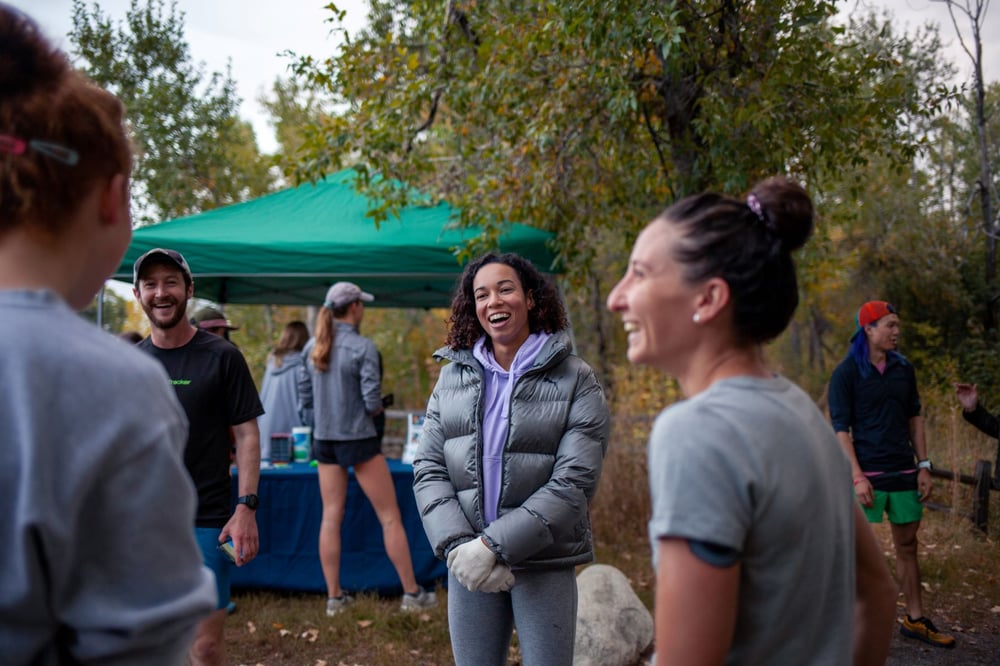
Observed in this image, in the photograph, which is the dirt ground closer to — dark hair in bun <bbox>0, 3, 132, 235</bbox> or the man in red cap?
the man in red cap

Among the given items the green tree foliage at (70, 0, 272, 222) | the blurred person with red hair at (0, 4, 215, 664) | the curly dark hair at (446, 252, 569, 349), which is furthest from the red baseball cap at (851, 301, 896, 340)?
the green tree foliage at (70, 0, 272, 222)

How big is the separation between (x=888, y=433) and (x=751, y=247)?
161 inches

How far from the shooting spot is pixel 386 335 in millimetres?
18703

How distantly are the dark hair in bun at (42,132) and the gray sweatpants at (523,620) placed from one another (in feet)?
6.44

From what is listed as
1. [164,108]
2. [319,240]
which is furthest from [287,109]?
[319,240]

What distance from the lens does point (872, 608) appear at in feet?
4.92

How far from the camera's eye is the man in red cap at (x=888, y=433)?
15.7 feet

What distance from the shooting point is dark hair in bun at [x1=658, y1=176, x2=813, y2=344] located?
1.28 meters

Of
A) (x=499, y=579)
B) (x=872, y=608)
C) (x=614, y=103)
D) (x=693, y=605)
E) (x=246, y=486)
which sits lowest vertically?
(x=499, y=579)

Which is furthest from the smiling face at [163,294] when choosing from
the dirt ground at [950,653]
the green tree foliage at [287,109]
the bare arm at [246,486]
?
the green tree foliage at [287,109]

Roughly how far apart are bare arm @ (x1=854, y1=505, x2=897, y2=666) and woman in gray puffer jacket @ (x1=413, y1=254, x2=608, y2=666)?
123cm

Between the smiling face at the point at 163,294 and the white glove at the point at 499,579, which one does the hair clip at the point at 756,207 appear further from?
the smiling face at the point at 163,294

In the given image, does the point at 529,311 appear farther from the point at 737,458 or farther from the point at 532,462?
the point at 737,458

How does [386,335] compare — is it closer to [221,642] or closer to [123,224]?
[221,642]
